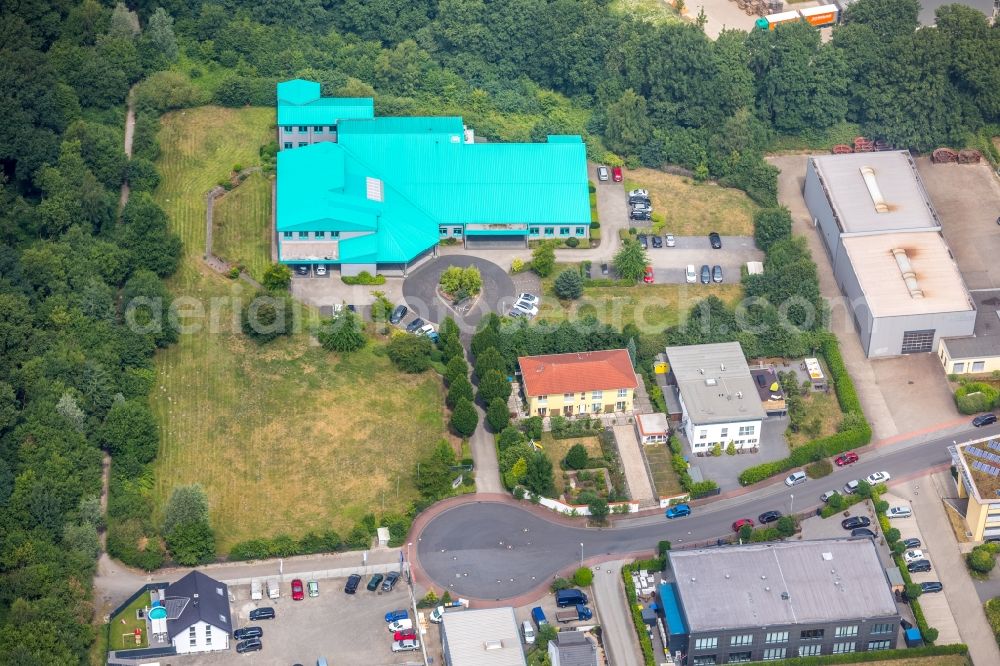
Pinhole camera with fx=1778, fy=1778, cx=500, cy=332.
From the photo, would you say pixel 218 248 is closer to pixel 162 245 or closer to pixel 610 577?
pixel 162 245

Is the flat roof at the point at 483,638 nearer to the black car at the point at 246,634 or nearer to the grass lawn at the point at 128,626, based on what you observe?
the black car at the point at 246,634

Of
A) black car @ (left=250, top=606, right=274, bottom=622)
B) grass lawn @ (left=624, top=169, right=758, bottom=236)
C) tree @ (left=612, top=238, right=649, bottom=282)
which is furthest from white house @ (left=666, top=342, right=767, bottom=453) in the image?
black car @ (left=250, top=606, right=274, bottom=622)

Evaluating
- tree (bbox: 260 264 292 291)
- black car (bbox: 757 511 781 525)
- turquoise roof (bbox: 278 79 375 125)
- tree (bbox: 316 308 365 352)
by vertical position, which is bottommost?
black car (bbox: 757 511 781 525)

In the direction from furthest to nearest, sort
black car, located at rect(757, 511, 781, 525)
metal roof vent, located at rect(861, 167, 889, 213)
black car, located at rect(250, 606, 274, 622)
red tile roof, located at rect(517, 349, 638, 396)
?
1. metal roof vent, located at rect(861, 167, 889, 213)
2. red tile roof, located at rect(517, 349, 638, 396)
3. black car, located at rect(757, 511, 781, 525)
4. black car, located at rect(250, 606, 274, 622)

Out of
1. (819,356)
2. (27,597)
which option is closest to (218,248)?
(27,597)

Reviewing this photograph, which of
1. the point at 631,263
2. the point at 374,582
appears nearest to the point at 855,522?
the point at 631,263

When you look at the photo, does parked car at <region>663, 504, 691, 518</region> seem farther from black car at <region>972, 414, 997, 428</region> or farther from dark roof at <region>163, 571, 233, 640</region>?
dark roof at <region>163, 571, 233, 640</region>
